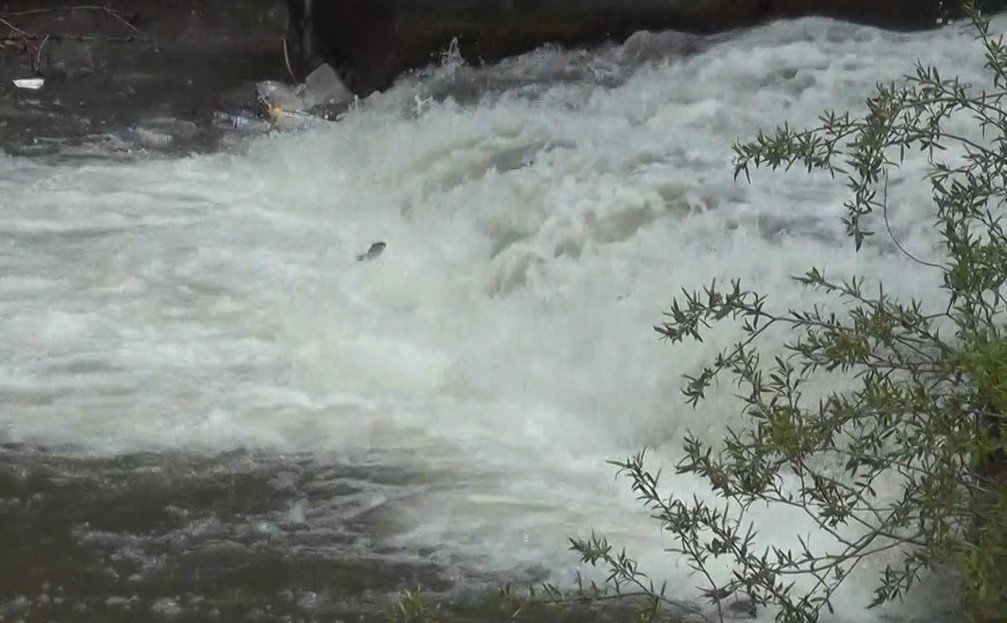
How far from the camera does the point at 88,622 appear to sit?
126 inches

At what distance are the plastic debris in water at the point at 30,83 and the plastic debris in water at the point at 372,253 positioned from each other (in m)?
3.98

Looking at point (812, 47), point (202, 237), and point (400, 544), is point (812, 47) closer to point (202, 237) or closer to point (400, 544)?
point (202, 237)

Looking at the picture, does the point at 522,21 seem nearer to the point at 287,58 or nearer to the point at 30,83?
the point at 287,58

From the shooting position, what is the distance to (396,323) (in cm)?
552

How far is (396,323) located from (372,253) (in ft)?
2.85

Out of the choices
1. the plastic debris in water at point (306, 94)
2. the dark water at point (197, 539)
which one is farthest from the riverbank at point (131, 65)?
the dark water at point (197, 539)

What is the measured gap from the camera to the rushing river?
360 cm

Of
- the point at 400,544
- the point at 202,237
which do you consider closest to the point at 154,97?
the point at 202,237

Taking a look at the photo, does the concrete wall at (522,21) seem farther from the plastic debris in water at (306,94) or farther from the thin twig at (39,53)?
the thin twig at (39,53)

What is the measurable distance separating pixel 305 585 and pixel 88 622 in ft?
1.79

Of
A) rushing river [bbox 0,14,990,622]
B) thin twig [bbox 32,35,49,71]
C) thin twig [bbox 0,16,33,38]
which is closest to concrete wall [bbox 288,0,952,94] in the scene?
rushing river [bbox 0,14,990,622]

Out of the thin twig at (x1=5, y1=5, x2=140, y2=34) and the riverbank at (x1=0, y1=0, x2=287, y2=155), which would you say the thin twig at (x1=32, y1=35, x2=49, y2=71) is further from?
the thin twig at (x1=5, y1=5, x2=140, y2=34)

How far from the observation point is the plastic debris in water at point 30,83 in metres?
9.11

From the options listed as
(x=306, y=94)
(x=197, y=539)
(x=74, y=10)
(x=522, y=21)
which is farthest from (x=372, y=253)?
(x=74, y=10)
